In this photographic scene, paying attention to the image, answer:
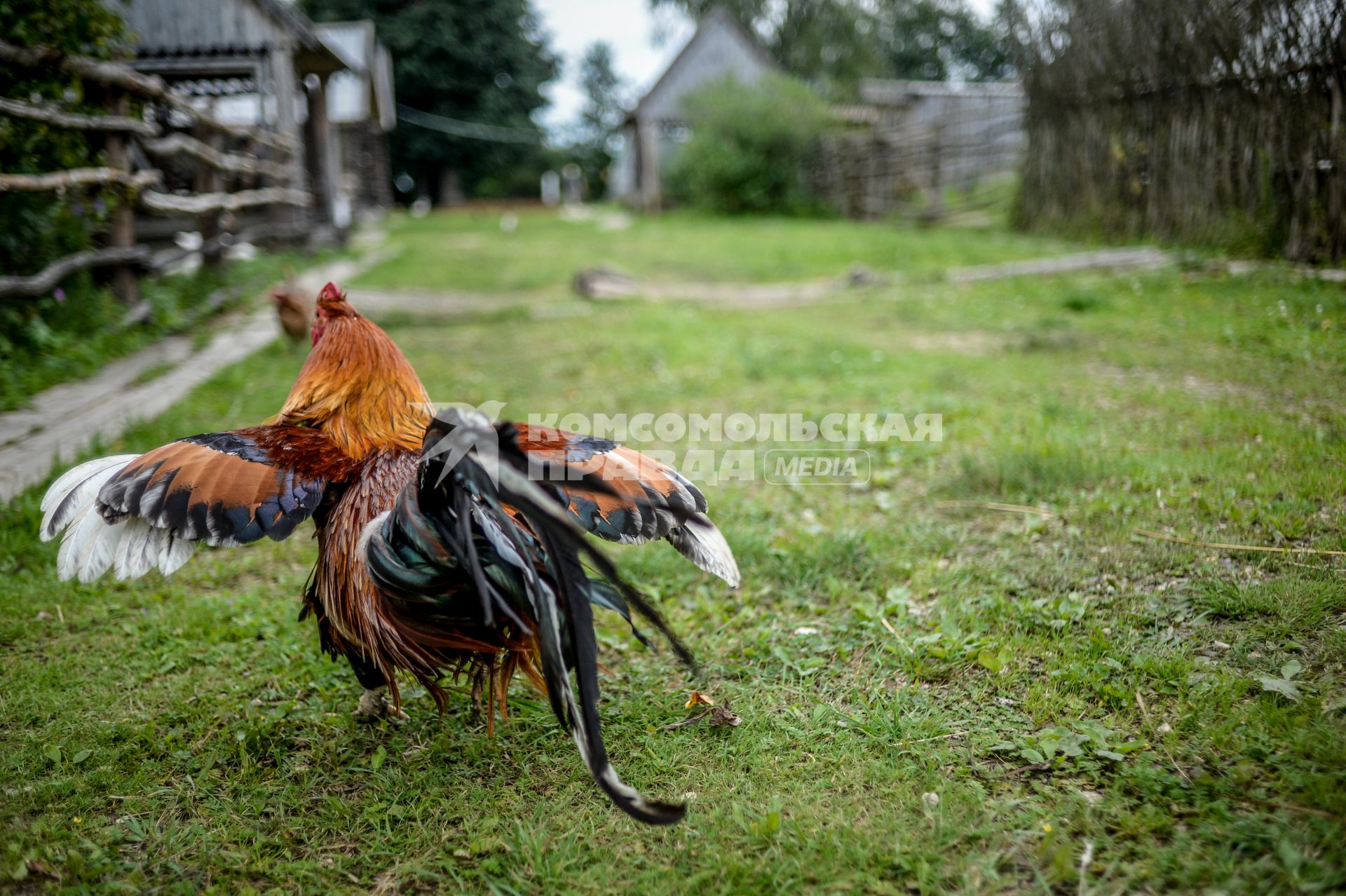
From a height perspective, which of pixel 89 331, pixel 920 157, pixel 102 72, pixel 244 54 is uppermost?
pixel 244 54

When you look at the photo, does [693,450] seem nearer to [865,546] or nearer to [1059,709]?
[865,546]

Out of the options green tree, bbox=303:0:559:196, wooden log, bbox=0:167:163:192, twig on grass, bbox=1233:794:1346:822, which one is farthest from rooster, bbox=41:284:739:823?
green tree, bbox=303:0:559:196

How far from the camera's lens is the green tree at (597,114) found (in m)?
45.1

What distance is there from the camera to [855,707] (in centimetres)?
265

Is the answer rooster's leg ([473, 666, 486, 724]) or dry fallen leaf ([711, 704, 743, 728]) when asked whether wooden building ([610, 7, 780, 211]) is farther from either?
dry fallen leaf ([711, 704, 743, 728])

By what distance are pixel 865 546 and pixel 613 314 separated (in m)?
6.26

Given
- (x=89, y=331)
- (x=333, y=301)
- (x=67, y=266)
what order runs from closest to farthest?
(x=333, y=301) < (x=67, y=266) < (x=89, y=331)

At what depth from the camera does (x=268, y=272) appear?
1057cm

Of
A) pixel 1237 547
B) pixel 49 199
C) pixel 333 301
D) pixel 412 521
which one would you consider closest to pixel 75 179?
pixel 49 199

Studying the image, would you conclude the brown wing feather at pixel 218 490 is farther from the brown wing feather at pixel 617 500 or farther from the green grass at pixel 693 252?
the green grass at pixel 693 252

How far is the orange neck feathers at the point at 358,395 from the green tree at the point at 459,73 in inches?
1495

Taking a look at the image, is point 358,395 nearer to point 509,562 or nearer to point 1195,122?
point 509,562

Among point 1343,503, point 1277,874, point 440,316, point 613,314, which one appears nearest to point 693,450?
point 1343,503

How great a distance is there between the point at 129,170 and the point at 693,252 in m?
9.54
